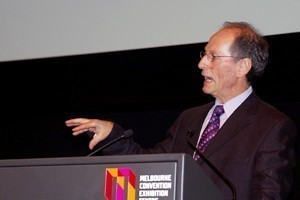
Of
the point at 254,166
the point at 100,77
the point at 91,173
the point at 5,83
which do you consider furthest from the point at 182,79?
the point at 91,173

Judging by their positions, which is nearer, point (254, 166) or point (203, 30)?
point (254, 166)

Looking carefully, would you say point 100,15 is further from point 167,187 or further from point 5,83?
point 167,187

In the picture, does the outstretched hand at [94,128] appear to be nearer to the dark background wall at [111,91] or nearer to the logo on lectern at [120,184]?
the logo on lectern at [120,184]

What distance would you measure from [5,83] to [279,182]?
2352 mm

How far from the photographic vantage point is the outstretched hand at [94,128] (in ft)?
6.70

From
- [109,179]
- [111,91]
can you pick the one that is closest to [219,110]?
[109,179]

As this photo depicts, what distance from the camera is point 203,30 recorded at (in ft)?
10.3

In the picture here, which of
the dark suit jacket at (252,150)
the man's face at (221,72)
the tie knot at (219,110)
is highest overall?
the man's face at (221,72)

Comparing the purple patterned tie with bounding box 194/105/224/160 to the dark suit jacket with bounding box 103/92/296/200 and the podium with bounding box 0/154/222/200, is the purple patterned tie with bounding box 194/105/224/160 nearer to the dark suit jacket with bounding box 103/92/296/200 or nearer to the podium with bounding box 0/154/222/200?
the dark suit jacket with bounding box 103/92/296/200

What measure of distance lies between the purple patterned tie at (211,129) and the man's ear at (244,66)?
0.18 metres

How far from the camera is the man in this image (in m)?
2.11

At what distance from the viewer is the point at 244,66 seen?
2604 mm

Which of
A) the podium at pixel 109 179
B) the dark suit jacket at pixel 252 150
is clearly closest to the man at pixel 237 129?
the dark suit jacket at pixel 252 150

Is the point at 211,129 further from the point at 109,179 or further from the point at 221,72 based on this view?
the point at 109,179
